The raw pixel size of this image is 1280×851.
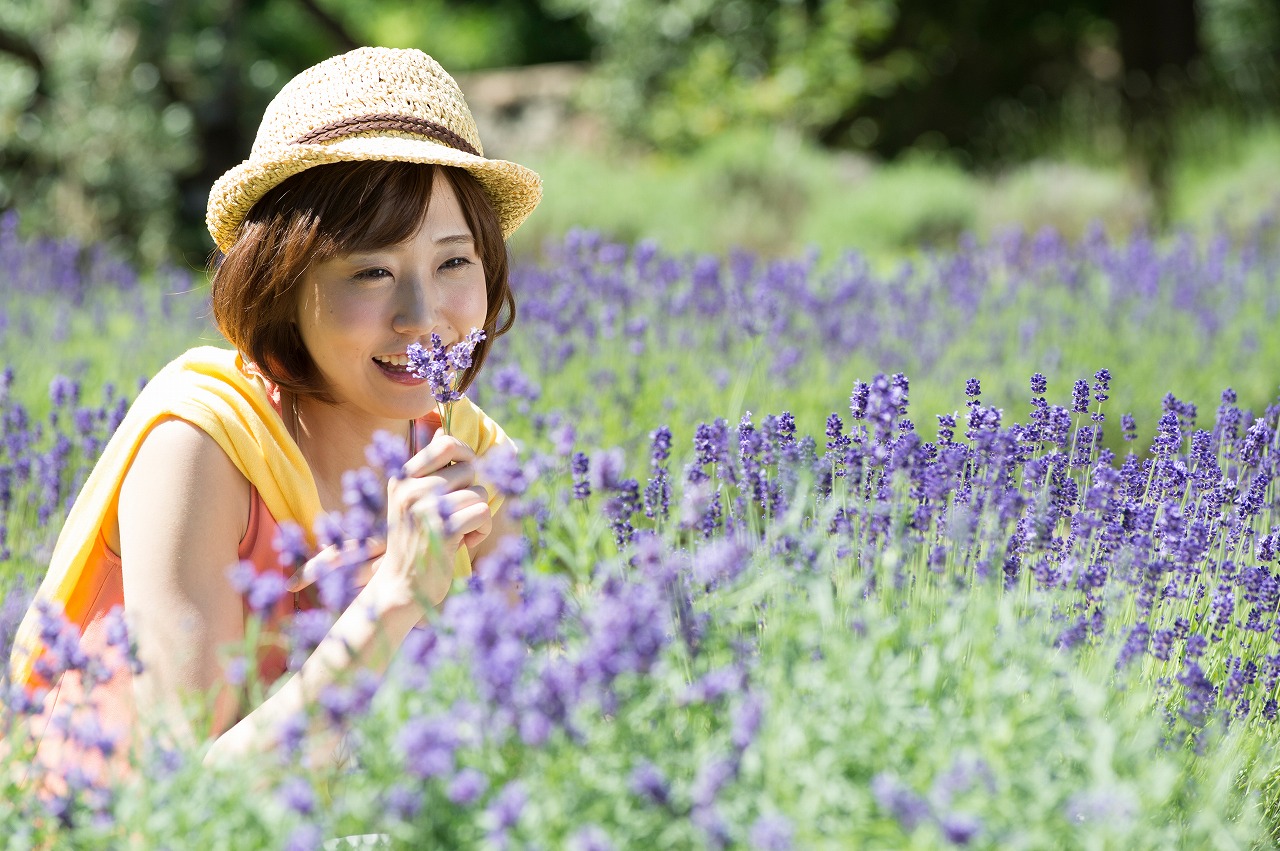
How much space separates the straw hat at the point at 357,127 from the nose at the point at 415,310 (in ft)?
0.64

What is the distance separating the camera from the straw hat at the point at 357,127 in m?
2.04

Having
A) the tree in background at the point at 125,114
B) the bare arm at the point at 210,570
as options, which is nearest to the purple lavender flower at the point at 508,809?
the bare arm at the point at 210,570

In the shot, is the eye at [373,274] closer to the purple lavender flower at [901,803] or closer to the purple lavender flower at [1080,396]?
the purple lavender flower at [1080,396]

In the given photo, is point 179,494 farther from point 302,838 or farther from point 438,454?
point 302,838

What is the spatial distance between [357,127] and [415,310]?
0.31m

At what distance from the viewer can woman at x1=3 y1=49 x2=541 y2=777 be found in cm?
180

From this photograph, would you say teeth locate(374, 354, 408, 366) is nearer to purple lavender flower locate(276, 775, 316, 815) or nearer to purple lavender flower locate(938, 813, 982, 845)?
purple lavender flower locate(276, 775, 316, 815)

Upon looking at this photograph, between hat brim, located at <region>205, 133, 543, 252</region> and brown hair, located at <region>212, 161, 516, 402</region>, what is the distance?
27mm

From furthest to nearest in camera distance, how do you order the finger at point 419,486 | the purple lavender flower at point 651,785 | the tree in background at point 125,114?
the tree in background at point 125,114, the finger at point 419,486, the purple lavender flower at point 651,785

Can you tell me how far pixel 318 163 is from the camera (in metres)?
2.04

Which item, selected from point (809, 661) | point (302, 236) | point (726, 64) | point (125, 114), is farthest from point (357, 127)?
point (726, 64)

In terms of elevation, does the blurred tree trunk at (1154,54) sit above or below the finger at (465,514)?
above

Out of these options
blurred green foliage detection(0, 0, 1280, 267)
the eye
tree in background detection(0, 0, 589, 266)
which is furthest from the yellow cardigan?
tree in background detection(0, 0, 589, 266)

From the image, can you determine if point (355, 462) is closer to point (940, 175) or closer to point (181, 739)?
point (181, 739)
